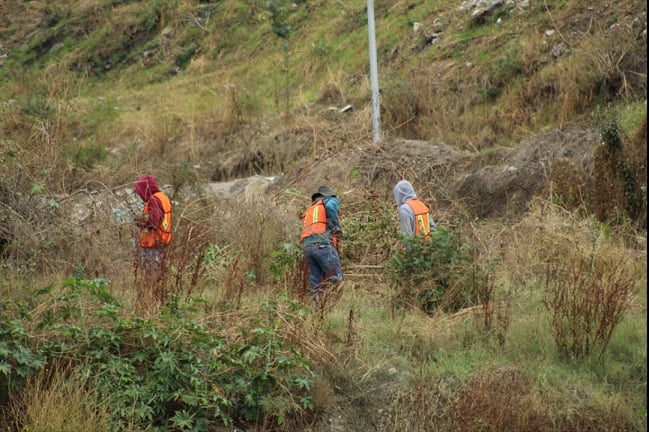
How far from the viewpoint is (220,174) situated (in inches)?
896

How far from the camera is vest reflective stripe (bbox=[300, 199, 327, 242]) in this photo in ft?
36.1

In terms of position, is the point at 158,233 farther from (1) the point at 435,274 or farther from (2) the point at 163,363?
(2) the point at 163,363

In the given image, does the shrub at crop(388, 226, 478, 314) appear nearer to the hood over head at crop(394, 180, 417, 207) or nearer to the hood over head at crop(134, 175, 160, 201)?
the hood over head at crop(394, 180, 417, 207)

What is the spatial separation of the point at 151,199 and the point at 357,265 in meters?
2.87

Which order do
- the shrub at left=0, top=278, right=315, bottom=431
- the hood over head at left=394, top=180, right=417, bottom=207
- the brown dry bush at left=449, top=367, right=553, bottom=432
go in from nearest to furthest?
the brown dry bush at left=449, top=367, right=553, bottom=432 → the shrub at left=0, top=278, right=315, bottom=431 → the hood over head at left=394, top=180, right=417, bottom=207

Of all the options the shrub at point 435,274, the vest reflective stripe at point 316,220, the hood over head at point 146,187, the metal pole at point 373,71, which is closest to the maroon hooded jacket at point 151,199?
the hood over head at point 146,187

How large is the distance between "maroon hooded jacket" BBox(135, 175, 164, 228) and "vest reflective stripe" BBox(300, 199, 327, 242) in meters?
1.67

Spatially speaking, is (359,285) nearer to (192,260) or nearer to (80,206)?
(192,260)

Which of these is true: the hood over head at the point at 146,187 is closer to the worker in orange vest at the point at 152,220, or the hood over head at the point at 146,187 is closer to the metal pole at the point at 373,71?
the worker in orange vest at the point at 152,220

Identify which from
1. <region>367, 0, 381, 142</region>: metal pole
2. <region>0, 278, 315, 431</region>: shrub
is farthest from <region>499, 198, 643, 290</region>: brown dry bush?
<region>367, 0, 381, 142</region>: metal pole

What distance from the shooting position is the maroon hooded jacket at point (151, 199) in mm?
11281

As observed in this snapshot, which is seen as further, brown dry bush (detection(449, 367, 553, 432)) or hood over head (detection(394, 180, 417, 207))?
hood over head (detection(394, 180, 417, 207))

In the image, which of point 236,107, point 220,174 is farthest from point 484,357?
point 236,107

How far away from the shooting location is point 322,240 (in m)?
10.9
